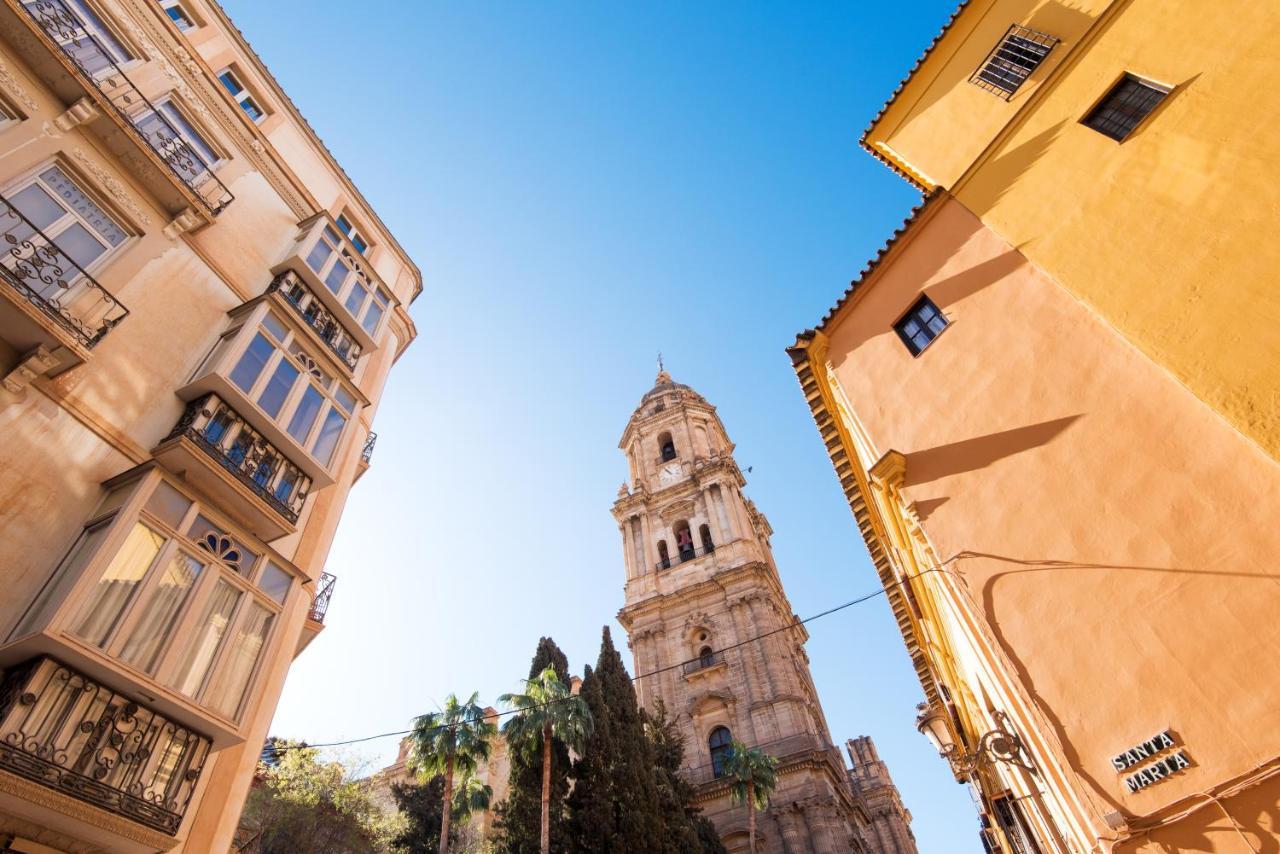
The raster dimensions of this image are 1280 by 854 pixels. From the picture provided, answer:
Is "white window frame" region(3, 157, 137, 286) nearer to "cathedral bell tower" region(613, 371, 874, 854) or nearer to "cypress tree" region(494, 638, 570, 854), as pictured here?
"cypress tree" region(494, 638, 570, 854)

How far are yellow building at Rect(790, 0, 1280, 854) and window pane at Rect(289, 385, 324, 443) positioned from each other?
9.59 metres

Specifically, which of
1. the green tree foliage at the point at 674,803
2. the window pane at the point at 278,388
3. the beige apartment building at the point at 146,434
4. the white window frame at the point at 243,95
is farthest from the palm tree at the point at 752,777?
the white window frame at the point at 243,95

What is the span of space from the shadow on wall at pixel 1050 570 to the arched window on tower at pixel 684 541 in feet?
119

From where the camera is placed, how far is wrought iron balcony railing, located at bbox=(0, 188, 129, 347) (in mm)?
8180

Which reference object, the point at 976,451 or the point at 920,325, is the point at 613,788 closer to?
the point at 976,451

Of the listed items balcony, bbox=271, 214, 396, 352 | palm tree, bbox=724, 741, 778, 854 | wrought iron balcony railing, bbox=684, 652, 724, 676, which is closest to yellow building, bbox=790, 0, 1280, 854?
balcony, bbox=271, 214, 396, 352

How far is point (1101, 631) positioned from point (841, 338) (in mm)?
6804

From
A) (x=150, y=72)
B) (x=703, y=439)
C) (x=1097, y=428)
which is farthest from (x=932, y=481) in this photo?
(x=703, y=439)

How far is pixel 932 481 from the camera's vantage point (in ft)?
32.9

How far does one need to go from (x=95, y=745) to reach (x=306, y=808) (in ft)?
72.5

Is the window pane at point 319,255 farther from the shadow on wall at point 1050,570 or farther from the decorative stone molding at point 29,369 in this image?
the shadow on wall at point 1050,570

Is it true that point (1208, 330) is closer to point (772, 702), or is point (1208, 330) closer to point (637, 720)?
point (637, 720)

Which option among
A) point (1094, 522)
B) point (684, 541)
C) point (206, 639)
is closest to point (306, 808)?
point (206, 639)

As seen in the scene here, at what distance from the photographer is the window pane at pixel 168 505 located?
28.6ft
